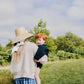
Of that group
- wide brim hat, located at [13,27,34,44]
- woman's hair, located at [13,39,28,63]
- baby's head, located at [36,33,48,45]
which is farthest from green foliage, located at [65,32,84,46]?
woman's hair, located at [13,39,28,63]

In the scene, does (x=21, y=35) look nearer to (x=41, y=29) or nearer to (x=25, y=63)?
(x=25, y=63)

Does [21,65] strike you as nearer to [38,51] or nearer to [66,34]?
[38,51]

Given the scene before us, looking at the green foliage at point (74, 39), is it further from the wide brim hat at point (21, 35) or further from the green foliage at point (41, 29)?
the wide brim hat at point (21, 35)

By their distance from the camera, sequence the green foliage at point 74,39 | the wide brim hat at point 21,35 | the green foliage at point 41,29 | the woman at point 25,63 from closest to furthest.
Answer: the woman at point 25,63 → the wide brim hat at point 21,35 → the green foliage at point 41,29 → the green foliage at point 74,39

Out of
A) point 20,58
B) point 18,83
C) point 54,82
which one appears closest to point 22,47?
point 20,58

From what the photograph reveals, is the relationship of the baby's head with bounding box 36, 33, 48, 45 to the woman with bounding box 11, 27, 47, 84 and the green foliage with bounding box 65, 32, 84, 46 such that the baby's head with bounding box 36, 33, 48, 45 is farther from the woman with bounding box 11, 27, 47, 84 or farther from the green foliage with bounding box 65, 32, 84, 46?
the green foliage with bounding box 65, 32, 84, 46

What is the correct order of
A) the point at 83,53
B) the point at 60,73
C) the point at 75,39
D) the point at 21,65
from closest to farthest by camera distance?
the point at 21,65 → the point at 60,73 → the point at 83,53 → the point at 75,39

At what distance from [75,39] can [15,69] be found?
3855cm

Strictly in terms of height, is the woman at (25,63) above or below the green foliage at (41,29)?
below

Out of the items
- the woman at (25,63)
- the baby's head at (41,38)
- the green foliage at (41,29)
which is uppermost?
the green foliage at (41,29)

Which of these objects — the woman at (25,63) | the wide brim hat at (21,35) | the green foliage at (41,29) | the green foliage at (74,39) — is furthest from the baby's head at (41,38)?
the green foliage at (74,39)

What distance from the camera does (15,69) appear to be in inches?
134

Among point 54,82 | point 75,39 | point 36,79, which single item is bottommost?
point 54,82

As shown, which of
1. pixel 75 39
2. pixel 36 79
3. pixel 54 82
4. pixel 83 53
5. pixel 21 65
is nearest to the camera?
pixel 21 65
